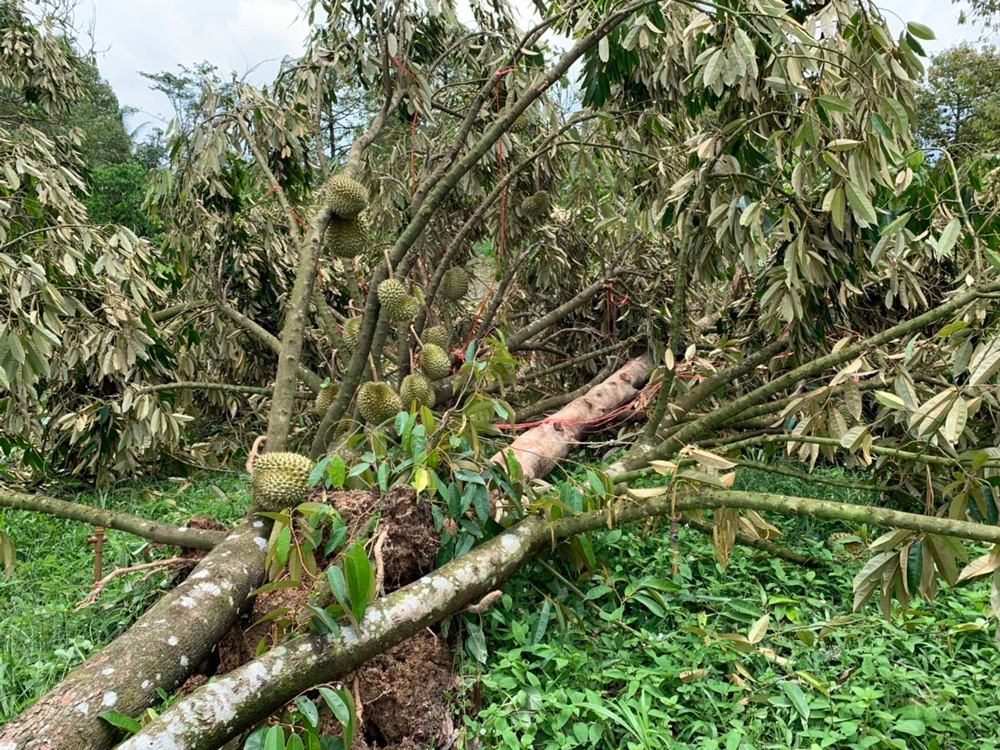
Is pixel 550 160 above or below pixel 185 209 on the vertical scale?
below

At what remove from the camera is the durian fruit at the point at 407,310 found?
7.43 ft

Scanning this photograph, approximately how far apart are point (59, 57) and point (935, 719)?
23.4 ft

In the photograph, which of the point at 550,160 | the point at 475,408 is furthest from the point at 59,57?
the point at 475,408

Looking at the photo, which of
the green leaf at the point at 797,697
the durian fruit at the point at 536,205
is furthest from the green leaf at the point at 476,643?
the durian fruit at the point at 536,205

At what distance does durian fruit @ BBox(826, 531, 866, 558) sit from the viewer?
239 cm

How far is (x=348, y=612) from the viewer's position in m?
1.45

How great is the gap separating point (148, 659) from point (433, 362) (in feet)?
4.21

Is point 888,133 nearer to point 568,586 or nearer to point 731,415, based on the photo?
point 731,415

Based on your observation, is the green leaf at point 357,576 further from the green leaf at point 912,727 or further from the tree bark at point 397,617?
the green leaf at point 912,727

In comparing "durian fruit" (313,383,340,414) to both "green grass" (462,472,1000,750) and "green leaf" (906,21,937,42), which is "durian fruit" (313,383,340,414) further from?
"green leaf" (906,21,937,42)

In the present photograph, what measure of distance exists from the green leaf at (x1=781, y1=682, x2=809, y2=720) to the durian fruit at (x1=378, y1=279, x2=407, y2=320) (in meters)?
1.53

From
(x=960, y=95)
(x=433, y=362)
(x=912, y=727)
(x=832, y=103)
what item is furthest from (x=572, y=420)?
(x=960, y=95)

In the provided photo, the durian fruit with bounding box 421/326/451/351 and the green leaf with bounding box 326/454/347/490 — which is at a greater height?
the durian fruit with bounding box 421/326/451/351

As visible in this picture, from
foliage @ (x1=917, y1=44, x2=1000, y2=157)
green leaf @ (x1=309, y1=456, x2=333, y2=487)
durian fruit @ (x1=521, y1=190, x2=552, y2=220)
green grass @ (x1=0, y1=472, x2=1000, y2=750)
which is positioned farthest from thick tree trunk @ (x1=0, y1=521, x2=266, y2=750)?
foliage @ (x1=917, y1=44, x2=1000, y2=157)
